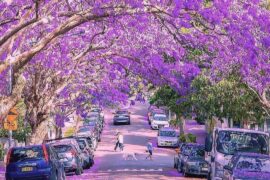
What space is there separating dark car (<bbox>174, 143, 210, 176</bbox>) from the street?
538mm

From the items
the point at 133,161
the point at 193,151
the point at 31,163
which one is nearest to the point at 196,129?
the point at 133,161

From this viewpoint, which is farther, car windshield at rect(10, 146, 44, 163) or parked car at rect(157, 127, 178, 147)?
parked car at rect(157, 127, 178, 147)

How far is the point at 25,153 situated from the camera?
23.0m

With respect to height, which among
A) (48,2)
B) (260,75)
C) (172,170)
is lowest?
(172,170)

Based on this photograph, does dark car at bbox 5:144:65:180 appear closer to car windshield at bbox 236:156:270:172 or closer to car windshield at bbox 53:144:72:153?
car windshield at bbox 236:156:270:172

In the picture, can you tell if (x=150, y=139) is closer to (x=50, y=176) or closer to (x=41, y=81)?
(x=41, y=81)

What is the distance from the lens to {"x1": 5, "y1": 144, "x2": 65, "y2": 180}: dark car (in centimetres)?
2256

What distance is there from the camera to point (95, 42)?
27.5m

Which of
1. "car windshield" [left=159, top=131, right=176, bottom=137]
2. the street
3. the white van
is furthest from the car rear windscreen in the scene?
"car windshield" [left=159, top=131, right=176, bottom=137]

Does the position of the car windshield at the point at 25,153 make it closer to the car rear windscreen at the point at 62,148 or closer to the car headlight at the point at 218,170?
the car headlight at the point at 218,170

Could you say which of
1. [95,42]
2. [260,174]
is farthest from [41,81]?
[260,174]

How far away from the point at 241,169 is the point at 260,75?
24.6ft

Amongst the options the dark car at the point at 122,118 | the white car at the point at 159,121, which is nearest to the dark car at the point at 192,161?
the white car at the point at 159,121

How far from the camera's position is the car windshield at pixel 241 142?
75.8 feet
